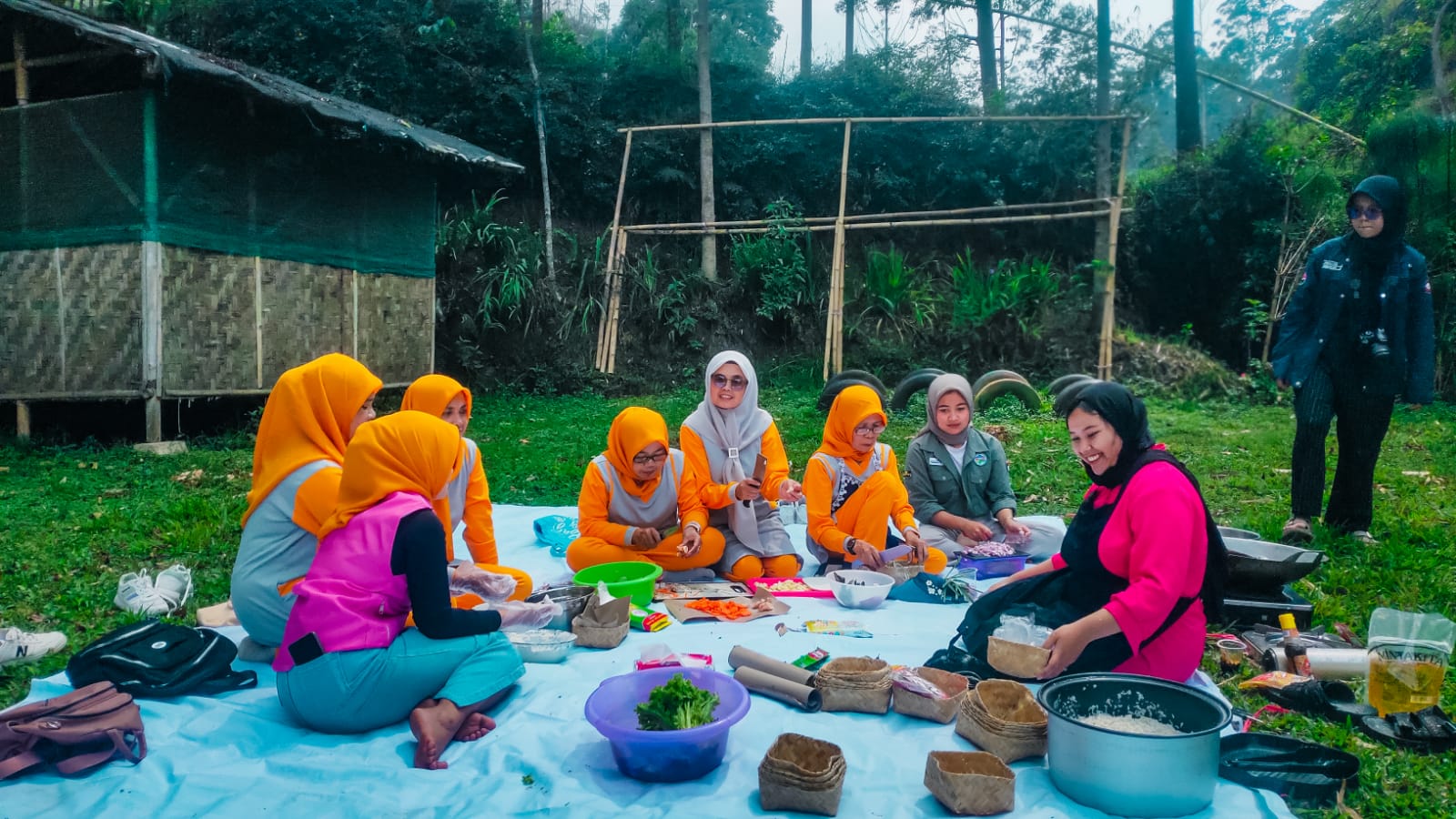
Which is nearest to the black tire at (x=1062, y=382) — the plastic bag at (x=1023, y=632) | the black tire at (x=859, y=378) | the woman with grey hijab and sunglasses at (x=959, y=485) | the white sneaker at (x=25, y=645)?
the black tire at (x=859, y=378)

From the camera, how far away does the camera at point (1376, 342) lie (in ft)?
15.4

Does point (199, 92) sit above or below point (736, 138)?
below

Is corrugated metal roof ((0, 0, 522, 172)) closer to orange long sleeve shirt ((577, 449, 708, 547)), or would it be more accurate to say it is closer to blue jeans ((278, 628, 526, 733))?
orange long sleeve shirt ((577, 449, 708, 547))

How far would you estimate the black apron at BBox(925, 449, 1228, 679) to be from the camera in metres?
2.67

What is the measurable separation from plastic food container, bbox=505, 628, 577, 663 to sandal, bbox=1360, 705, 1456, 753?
2596mm

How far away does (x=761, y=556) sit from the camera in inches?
179

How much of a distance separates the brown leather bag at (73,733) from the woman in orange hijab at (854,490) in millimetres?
2858

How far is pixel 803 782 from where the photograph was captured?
2213 mm

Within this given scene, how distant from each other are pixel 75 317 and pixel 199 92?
7.10 ft

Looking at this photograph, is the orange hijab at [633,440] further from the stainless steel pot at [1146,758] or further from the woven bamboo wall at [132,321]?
the woven bamboo wall at [132,321]

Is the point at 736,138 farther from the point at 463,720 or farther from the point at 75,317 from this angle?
the point at 463,720

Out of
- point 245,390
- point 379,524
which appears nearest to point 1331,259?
point 379,524

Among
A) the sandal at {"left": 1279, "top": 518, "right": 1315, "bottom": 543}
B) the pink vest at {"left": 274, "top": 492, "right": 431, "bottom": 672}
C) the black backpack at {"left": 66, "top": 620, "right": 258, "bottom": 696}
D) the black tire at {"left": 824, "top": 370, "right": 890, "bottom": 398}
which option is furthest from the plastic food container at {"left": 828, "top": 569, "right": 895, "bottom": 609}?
the black tire at {"left": 824, "top": 370, "right": 890, "bottom": 398}

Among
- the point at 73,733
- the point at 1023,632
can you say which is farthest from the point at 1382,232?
the point at 73,733
